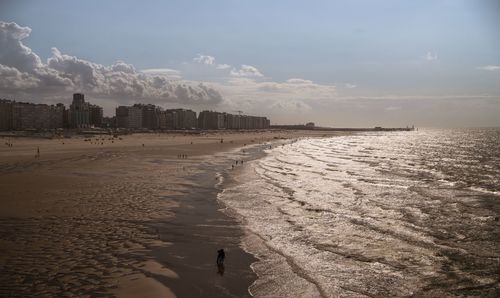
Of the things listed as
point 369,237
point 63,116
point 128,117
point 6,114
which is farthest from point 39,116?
point 369,237

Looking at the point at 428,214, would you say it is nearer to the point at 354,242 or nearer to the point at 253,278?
the point at 354,242

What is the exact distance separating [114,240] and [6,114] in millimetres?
140275

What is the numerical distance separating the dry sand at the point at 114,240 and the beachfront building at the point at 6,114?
12131 cm

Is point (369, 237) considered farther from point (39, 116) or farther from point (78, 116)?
point (78, 116)

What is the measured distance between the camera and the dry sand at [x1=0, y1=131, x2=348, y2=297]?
32.4 ft

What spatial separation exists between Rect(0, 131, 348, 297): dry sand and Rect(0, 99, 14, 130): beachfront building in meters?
121

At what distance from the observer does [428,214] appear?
63.8 ft

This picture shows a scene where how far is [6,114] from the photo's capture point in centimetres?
13112

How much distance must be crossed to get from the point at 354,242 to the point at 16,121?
482 ft

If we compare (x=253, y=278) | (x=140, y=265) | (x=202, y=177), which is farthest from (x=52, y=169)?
(x=253, y=278)

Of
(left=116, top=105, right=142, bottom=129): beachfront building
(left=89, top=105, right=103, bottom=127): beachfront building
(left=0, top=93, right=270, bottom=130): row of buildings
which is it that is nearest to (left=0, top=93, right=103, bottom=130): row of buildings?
(left=0, top=93, right=270, bottom=130): row of buildings

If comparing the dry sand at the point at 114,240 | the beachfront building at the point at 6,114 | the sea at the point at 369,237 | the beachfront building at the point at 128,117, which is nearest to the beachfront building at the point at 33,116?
the beachfront building at the point at 6,114

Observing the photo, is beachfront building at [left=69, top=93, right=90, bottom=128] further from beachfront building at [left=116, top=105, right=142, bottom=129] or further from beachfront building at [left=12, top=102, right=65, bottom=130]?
beachfront building at [left=116, top=105, right=142, bottom=129]

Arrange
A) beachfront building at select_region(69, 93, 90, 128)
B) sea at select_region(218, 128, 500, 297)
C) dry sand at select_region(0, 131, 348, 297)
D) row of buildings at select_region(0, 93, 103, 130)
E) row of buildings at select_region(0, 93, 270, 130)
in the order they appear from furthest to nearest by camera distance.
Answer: beachfront building at select_region(69, 93, 90, 128) → row of buildings at select_region(0, 93, 270, 130) → row of buildings at select_region(0, 93, 103, 130) → sea at select_region(218, 128, 500, 297) → dry sand at select_region(0, 131, 348, 297)
